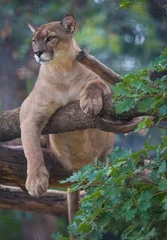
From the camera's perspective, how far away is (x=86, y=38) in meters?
3.34

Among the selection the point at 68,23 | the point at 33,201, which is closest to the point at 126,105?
the point at 68,23

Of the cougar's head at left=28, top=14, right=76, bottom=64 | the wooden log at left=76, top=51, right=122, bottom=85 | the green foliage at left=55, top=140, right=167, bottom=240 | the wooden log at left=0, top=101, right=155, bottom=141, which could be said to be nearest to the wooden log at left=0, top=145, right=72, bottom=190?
the wooden log at left=0, top=101, right=155, bottom=141

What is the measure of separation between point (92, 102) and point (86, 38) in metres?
1.15

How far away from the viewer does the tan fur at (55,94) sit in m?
2.54

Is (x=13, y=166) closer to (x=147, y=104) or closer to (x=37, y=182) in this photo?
(x=37, y=182)

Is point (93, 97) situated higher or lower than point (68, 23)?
lower

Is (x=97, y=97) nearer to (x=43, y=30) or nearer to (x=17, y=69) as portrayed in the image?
(x=43, y=30)

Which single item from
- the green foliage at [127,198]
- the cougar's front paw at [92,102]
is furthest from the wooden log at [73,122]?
the green foliage at [127,198]

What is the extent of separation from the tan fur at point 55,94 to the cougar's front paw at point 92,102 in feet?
0.23

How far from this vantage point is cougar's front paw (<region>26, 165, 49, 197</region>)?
8.00ft

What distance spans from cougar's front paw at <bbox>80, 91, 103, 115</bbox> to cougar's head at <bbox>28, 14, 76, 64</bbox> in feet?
1.09

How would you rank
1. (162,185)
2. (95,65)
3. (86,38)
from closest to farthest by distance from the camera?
(162,185) < (95,65) < (86,38)

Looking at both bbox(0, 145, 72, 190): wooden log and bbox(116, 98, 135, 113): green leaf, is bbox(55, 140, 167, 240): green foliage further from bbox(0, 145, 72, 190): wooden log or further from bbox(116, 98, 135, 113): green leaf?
bbox(0, 145, 72, 190): wooden log

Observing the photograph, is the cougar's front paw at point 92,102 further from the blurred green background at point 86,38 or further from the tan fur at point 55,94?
the blurred green background at point 86,38
